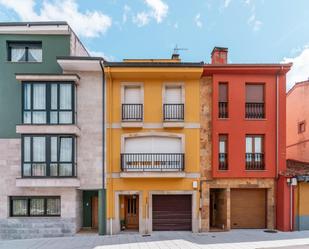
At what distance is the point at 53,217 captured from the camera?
12016 mm

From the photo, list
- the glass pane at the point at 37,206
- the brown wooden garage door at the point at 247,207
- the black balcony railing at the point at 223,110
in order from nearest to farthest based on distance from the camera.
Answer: the glass pane at the point at 37,206 → the black balcony railing at the point at 223,110 → the brown wooden garage door at the point at 247,207

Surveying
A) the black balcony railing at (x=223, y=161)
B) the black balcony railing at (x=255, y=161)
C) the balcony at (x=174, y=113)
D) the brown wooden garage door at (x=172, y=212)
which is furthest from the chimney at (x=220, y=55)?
the brown wooden garage door at (x=172, y=212)

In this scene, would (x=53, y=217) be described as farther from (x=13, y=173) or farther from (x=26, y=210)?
(x=13, y=173)

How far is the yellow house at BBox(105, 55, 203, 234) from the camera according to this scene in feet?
40.4

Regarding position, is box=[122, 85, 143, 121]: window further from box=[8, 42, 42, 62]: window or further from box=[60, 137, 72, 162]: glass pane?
box=[8, 42, 42, 62]: window

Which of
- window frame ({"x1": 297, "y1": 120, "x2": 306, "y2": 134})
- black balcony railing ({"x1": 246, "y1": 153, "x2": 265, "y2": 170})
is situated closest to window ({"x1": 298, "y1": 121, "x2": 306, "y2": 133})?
window frame ({"x1": 297, "y1": 120, "x2": 306, "y2": 134})

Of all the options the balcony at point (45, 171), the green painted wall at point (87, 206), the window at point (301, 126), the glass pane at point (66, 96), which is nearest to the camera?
the balcony at point (45, 171)

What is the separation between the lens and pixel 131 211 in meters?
13.5

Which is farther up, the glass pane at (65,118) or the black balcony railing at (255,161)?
the glass pane at (65,118)

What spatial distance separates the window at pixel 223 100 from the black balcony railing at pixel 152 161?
11.3ft

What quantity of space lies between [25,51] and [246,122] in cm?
1343

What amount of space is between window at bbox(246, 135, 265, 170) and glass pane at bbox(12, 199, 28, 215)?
1275 cm

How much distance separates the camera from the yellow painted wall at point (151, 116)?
12406mm

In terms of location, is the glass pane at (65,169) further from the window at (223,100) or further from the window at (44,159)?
the window at (223,100)
